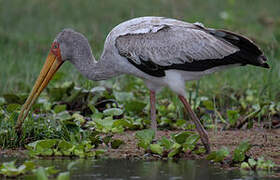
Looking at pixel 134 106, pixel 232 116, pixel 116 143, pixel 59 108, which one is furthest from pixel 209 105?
pixel 116 143

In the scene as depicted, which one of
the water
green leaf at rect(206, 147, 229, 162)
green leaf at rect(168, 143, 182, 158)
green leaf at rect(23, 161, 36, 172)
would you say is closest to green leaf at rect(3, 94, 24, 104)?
the water

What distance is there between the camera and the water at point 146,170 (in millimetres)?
5328

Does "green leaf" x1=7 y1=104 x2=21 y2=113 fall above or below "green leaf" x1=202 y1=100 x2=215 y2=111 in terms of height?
below

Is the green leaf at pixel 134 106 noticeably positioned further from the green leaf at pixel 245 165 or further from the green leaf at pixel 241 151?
the green leaf at pixel 245 165

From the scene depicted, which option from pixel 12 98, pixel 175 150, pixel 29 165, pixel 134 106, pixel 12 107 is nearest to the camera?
pixel 29 165

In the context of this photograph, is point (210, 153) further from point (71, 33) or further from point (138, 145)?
point (71, 33)

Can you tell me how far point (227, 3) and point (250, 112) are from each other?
8.29 m

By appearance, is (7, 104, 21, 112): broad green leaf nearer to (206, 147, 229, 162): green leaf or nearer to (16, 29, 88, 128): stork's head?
(16, 29, 88, 128): stork's head

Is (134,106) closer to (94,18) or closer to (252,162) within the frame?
(252,162)

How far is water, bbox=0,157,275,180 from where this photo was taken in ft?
17.5

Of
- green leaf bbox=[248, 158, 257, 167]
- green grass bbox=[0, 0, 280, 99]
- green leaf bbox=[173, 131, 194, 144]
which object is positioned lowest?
green leaf bbox=[248, 158, 257, 167]

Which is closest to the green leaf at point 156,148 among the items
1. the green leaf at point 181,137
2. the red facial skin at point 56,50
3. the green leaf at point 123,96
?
the green leaf at point 181,137

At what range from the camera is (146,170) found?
18.3 feet

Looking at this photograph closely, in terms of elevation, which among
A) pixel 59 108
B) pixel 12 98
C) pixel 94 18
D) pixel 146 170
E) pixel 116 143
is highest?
pixel 94 18
